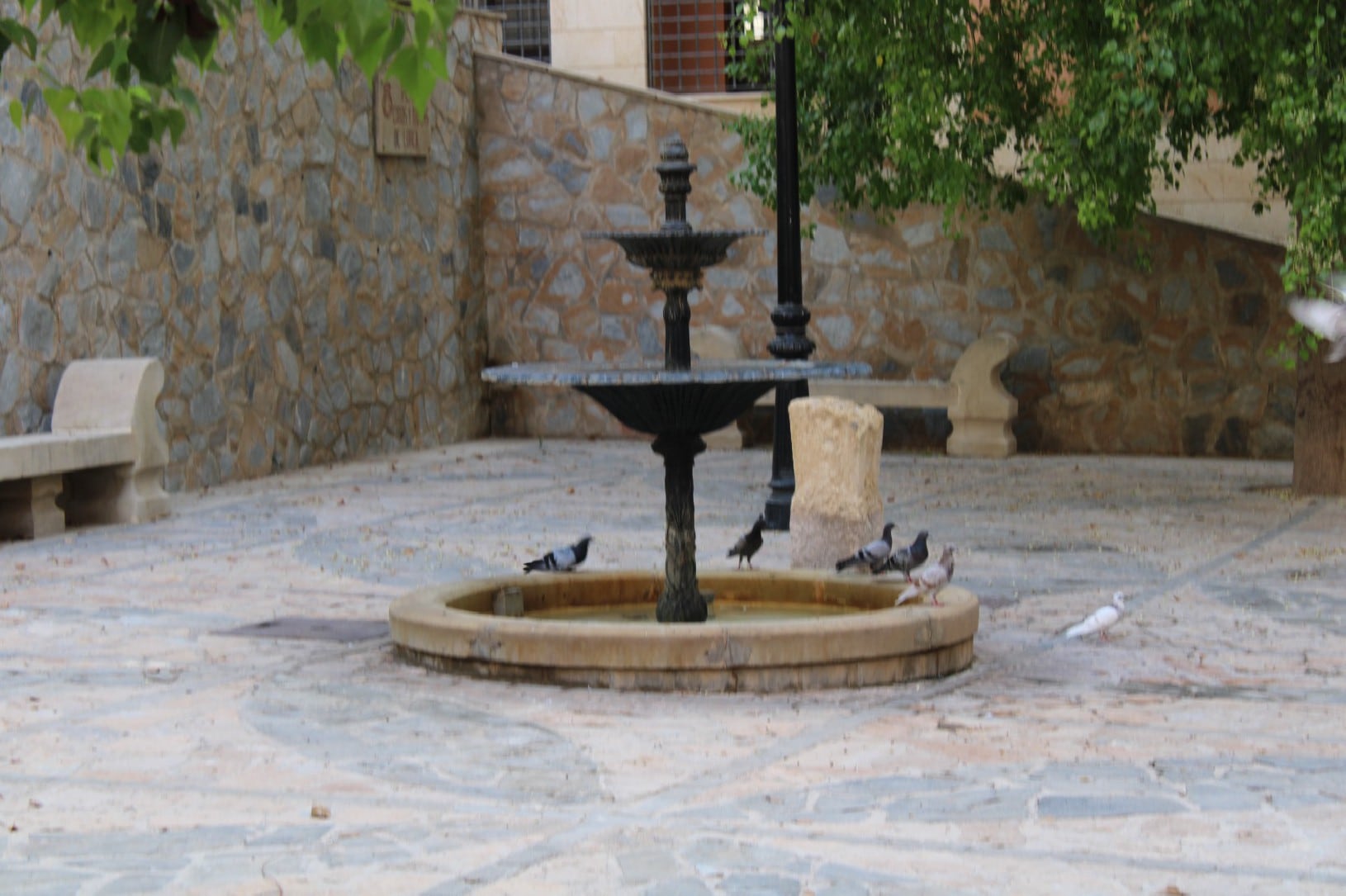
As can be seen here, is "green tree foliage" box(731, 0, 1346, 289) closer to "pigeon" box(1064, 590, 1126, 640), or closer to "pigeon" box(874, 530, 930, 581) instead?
"pigeon" box(1064, 590, 1126, 640)

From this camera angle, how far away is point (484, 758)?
575 cm

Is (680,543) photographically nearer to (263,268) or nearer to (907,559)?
(907,559)

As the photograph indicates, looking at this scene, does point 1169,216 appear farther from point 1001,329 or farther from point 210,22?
point 210,22

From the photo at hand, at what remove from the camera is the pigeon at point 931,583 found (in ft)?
23.9

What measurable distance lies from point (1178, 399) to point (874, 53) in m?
5.79

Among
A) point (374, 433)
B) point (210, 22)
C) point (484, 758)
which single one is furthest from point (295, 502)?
point (210, 22)

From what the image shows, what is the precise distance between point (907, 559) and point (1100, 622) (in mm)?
819

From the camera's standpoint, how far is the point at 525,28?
21312 millimetres

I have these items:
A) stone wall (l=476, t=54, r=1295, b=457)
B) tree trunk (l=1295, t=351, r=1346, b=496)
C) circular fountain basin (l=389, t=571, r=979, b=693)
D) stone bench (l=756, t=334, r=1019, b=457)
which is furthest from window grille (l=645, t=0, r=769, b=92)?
circular fountain basin (l=389, t=571, r=979, b=693)

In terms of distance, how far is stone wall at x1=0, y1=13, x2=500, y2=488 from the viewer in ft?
39.4

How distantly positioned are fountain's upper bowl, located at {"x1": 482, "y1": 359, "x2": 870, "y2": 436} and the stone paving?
1.17 m

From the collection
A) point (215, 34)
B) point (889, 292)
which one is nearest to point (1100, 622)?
point (215, 34)

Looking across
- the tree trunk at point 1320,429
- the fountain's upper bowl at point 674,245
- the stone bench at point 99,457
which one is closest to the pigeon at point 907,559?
the fountain's upper bowl at point 674,245

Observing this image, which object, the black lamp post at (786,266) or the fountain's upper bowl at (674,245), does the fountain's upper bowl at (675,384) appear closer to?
the fountain's upper bowl at (674,245)
